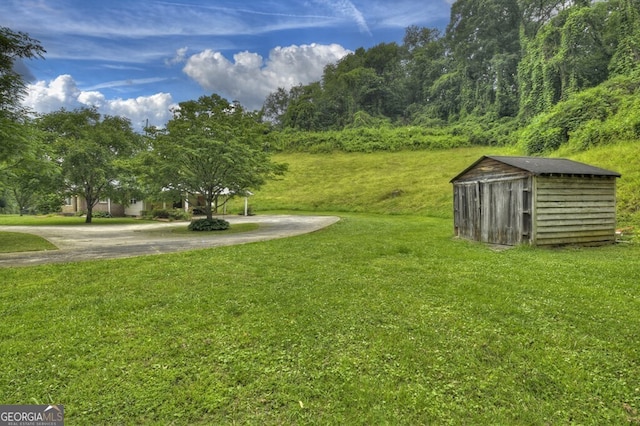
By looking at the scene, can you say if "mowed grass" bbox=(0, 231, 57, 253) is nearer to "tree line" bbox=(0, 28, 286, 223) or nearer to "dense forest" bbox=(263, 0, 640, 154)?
"tree line" bbox=(0, 28, 286, 223)

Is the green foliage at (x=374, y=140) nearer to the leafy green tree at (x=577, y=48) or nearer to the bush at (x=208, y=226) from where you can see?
the leafy green tree at (x=577, y=48)

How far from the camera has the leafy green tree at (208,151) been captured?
45.5 ft

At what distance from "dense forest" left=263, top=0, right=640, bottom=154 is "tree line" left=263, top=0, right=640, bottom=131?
126 millimetres

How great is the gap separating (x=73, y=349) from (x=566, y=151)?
24893 mm

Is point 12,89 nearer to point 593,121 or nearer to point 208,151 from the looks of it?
point 208,151

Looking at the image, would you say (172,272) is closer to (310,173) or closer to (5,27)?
(5,27)

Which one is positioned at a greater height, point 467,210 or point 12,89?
point 12,89

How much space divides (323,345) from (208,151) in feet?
39.5

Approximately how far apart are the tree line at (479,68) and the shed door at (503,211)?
24659 millimetres

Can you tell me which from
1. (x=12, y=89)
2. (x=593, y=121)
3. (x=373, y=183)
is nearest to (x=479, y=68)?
(x=373, y=183)

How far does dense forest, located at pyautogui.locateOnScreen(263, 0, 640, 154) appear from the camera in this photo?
72.8ft

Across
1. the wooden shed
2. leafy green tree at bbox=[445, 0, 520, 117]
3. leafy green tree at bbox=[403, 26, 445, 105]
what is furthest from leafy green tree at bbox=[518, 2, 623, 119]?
leafy green tree at bbox=[403, 26, 445, 105]

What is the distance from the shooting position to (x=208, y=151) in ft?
45.5

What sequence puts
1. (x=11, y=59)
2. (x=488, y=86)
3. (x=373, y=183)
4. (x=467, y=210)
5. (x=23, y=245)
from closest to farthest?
1. (x=23, y=245)
2. (x=11, y=59)
3. (x=467, y=210)
4. (x=373, y=183)
5. (x=488, y=86)
